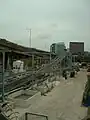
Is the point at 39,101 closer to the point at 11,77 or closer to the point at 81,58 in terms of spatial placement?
the point at 11,77

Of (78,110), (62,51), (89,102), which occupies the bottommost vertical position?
(78,110)

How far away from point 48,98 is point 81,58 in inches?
848

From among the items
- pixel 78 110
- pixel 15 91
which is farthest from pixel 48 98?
pixel 78 110

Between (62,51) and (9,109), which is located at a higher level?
(62,51)

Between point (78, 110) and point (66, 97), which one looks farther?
point (66, 97)

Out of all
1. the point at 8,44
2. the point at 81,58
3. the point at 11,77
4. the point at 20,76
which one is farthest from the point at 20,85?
the point at 81,58

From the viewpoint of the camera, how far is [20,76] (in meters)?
6.67

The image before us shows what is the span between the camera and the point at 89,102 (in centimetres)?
303

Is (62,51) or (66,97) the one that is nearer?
(66,97)

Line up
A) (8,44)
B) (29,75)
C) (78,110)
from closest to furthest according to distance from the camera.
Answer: (78,110) < (29,75) < (8,44)

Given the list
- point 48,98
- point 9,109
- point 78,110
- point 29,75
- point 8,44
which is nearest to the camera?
point 9,109

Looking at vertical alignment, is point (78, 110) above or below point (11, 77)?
below

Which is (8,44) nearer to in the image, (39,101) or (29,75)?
(29,75)

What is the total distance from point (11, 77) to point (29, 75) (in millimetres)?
1392
